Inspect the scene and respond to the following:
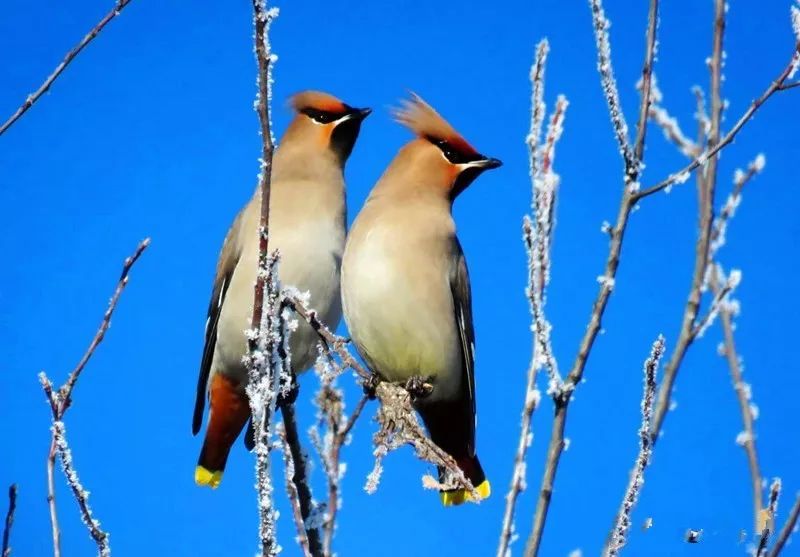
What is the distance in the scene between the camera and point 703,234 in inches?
69.8

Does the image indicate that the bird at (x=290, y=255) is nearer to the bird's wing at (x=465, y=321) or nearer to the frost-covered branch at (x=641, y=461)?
the bird's wing at (x=465, y=321)

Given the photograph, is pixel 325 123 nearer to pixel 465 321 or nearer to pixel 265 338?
pixel 465 321

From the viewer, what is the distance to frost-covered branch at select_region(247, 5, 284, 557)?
1456 mm

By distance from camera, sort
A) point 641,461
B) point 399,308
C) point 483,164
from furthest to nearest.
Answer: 1. point 483,164
2. point 399,308
3. point 641,461

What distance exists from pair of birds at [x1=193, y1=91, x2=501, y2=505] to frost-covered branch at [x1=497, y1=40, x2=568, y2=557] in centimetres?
176

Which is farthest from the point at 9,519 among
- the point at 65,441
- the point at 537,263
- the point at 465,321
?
the point at 465,321

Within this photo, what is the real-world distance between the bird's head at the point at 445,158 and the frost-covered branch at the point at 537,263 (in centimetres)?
223

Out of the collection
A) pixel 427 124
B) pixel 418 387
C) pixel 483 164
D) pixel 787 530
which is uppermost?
pixel 427 124

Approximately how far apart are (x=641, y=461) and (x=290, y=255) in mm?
2309

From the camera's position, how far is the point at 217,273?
4.22m

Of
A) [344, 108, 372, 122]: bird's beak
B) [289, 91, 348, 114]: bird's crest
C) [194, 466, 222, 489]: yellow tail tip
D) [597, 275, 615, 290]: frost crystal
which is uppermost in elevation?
[289, 91, 348, 114]: bird's crest

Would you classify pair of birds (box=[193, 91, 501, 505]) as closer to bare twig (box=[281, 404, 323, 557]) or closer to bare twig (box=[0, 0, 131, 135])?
bare twig (box=[281, 404, 323, 557])

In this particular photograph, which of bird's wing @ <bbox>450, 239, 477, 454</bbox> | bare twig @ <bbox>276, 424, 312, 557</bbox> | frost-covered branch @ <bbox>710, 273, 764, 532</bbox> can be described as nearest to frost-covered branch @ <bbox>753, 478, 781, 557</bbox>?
frost-covered branch @ <bbox>710, 273, 764, 532</bbox>

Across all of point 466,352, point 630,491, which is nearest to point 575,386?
point 630,491
